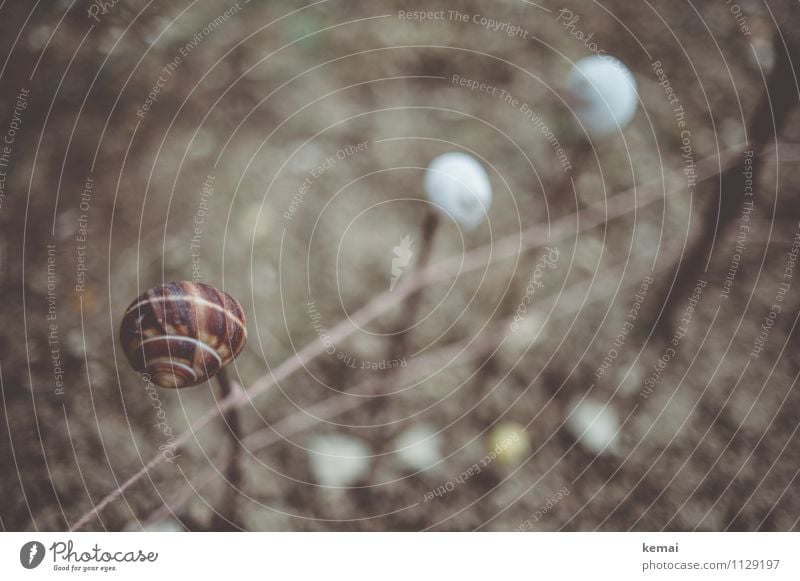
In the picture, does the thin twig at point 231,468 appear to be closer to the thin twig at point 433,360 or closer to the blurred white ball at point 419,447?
the thin twig at point 433,360

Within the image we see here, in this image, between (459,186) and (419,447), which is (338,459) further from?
(459,186)

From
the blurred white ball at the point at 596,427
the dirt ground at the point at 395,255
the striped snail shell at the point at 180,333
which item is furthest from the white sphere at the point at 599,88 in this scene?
the striped snail shell at the point at 180,333

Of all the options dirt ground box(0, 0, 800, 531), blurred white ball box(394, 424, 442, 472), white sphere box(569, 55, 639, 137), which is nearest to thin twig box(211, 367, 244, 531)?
dirt ground box(0, 0, 800, 531)

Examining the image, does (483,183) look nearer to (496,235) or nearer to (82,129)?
(496,235)

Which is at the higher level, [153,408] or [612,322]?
[612,322]

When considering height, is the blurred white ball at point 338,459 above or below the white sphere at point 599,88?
below

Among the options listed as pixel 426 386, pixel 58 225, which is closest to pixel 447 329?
pixel 426 386

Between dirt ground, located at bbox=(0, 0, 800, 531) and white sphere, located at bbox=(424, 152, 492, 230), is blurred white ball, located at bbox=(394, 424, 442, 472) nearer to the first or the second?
dirt ground, located at bbox=(0, 0, 800, 531)
